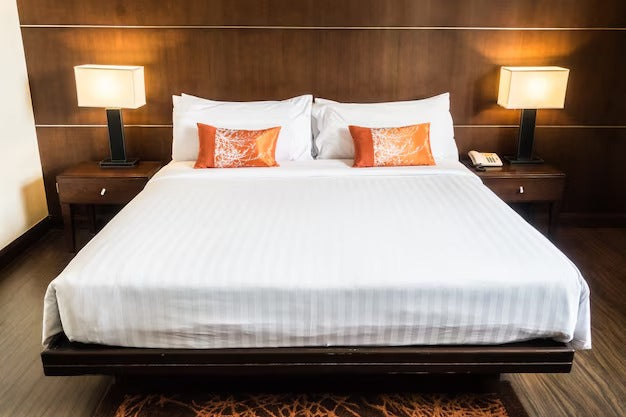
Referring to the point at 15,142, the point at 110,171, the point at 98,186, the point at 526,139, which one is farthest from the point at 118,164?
the point at 526,139

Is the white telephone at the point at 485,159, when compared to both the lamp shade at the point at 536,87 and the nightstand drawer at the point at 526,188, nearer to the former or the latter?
the nightstand drawer at the point at 526,188

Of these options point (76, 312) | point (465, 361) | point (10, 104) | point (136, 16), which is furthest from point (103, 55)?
point (465, 361)

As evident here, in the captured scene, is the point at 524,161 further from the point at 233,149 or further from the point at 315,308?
the point at 315,308

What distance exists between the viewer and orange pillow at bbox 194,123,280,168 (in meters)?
3.12

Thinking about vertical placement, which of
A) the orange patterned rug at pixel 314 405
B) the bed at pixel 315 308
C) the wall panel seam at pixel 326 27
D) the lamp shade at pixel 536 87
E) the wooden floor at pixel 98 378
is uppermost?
the wall panel seam at pixel 326 27

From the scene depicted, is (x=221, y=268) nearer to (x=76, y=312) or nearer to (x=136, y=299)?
(x=136, y=299)

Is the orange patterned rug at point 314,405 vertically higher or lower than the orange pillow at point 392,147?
lower

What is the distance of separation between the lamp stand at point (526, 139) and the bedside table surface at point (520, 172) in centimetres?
6

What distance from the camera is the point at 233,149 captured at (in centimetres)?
312

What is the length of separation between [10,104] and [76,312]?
1972mm

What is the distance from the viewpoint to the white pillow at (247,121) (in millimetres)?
3275

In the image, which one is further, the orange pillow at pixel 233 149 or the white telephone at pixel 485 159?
the white telephone at pixel 485 159

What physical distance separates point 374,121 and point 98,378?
1.99 m

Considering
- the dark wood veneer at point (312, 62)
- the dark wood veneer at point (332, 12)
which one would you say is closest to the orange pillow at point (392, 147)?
the dark wood veneer at point (312, 62)
